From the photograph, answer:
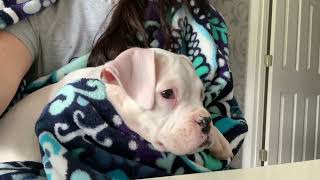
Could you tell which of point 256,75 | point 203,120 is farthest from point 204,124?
point 256,75

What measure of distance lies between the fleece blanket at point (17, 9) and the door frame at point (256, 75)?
1.22 metres

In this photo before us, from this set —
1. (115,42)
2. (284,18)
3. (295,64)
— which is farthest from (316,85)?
(115,42)

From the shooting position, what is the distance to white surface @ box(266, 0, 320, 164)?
1.88m

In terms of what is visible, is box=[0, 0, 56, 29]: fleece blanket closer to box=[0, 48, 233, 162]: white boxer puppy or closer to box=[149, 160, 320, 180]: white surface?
box=[0, 48, 233, 162]: white boxer puppy

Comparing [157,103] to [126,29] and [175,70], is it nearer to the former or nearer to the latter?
[175,70]

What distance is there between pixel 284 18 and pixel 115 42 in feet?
4.40

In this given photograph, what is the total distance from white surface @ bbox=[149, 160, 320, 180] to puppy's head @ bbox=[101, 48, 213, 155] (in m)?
0.09

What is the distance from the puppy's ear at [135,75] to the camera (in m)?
0.53

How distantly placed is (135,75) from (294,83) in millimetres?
1569

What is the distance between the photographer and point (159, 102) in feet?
1.76

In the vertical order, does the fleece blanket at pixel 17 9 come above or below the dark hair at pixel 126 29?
above

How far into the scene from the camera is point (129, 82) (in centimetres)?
54

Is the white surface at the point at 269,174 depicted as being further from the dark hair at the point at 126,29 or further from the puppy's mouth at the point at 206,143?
the dark hair at the point at 126,29

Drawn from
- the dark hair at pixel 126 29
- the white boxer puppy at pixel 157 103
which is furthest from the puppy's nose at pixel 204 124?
the dark hair at pixel 126 29
